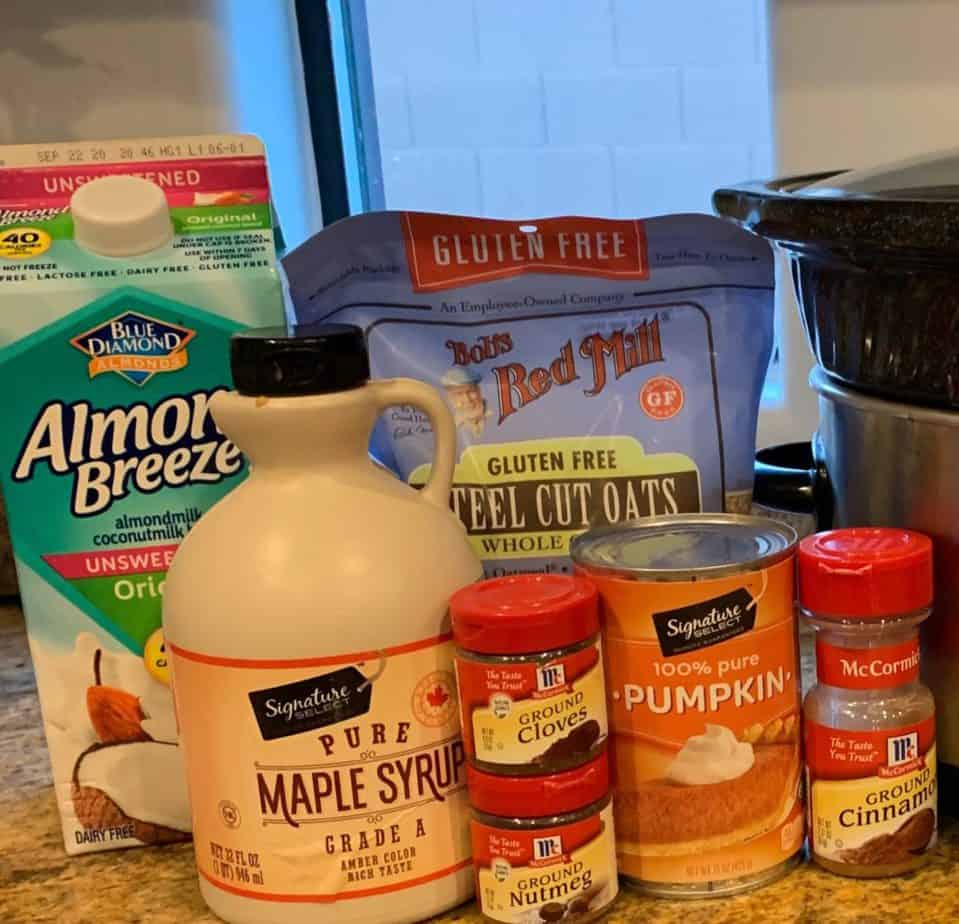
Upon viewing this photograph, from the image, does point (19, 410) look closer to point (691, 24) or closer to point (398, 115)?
point (398, 115)

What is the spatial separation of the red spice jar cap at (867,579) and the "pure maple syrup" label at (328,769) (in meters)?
0.18

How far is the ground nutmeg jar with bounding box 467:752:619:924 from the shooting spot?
597mm

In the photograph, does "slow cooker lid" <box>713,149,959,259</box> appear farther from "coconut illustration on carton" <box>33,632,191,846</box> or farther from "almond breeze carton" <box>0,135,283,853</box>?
"coconut illustration on carton" <box>33,632,191,846</box>

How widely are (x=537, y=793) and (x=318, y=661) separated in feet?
0.39

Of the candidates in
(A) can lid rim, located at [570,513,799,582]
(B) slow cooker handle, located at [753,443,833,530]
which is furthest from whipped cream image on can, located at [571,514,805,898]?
(B) slow cooker handle, located at [753,443,833,530]

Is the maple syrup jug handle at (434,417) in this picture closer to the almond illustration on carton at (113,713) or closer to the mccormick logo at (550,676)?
the mccormick logo at (550,676)

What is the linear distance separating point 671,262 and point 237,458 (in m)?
0.29

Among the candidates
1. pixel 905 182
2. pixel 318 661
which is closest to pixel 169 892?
pixel 318 661

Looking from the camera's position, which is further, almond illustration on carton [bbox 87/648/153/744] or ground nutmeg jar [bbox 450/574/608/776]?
almond illustration on carton [bbox 87/648/153/744]

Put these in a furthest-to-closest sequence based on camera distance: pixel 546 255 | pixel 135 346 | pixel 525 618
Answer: pixel 546 255
pixel 135 346
pixel 525 618

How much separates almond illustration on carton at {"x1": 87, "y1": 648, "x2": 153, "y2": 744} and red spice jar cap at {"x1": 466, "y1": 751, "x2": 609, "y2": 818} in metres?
0.22

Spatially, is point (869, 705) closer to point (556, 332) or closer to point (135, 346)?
point (556, 332)

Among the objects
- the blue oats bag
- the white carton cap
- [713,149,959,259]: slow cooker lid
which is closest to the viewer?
[713,149,959,259]: slow cooker lid

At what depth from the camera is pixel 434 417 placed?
2.16ft
